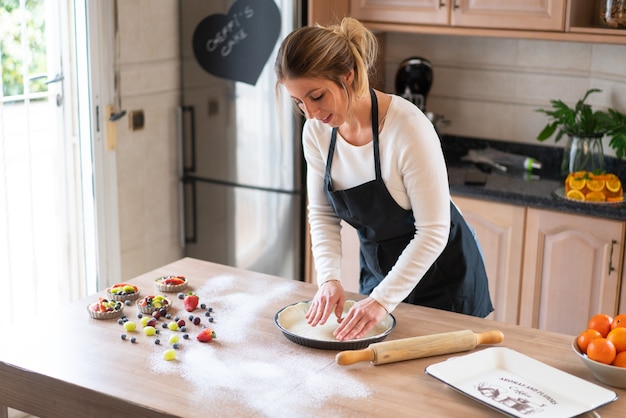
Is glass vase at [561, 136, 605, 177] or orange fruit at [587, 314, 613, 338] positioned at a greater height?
glass vase at [561, 136, 605, 177]

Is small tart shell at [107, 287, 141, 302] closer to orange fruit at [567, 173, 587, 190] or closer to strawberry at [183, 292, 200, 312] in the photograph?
strawberry at [183, 292, 200, 312]

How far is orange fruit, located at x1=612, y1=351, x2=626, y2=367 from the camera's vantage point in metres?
1.68

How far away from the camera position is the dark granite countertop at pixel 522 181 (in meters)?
3.04

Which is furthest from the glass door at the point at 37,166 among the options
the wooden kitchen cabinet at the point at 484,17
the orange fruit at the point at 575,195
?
the orange fruit at the point at 575,195

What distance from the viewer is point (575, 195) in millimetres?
3105

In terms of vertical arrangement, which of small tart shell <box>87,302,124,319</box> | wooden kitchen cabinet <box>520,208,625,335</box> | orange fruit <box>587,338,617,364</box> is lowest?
wooden kitchen cabinet <box>520,208,625,335</box>

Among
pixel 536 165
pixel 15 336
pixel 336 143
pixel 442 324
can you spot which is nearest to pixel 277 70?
pixel 336 143

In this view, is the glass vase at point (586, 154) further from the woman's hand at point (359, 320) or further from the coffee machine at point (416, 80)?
the woman's hand at point (359, 320)

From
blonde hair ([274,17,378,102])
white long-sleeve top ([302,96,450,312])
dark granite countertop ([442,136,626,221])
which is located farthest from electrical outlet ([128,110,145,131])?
blonde hair ([274,17,378,102])

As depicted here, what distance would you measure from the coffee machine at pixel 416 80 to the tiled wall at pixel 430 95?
156 mm

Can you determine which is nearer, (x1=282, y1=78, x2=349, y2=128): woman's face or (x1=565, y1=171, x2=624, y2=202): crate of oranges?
(x1=282, y1=78, x2=349, y2=128): woman's face

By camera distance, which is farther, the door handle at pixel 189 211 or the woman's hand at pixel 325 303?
the door handle at pixel 189 211

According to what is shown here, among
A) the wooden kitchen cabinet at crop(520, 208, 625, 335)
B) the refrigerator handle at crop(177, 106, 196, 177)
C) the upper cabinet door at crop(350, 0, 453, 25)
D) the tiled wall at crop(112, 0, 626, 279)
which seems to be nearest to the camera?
the wooden kitchen cabinet at crop(520, 208, 625, 335)

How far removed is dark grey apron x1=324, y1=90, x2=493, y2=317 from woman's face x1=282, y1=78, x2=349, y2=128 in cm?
17
